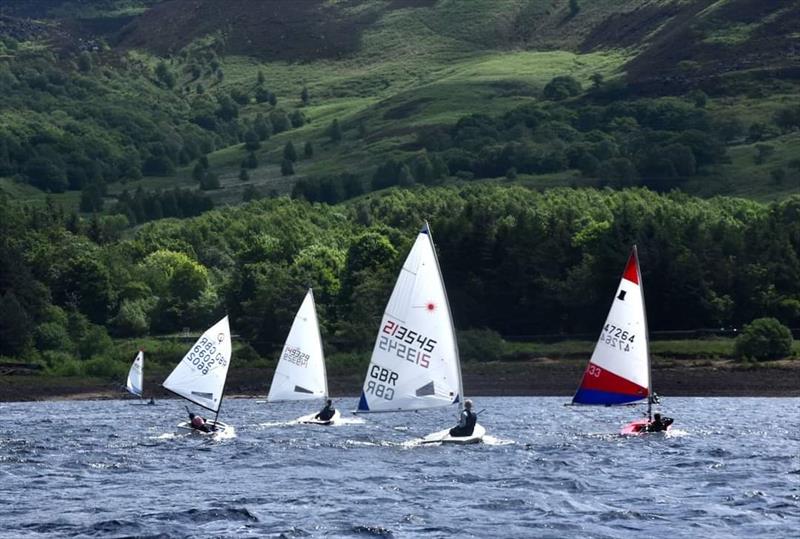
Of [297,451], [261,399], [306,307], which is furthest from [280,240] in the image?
[297,451]

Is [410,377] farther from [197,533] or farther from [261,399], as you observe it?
[261,399]

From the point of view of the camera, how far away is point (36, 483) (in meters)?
60.0

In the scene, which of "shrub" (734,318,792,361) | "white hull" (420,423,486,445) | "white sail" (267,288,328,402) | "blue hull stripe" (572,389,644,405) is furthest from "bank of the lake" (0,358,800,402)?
"white hull" (420,423,486,445)

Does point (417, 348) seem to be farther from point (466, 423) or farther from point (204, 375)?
point (204, 375)

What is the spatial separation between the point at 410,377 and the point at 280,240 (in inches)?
5215

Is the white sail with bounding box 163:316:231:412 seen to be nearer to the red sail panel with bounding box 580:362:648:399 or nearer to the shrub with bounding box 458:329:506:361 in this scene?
the red sail panel with bounding box 580:362:648:399

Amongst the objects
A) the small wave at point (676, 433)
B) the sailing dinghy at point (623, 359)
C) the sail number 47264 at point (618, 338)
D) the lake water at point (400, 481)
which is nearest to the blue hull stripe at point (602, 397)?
the sailing dinghy at point (623, 359)

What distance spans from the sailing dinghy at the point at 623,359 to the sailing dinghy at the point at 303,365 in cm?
1923

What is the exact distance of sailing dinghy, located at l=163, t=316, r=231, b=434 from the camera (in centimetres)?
8044

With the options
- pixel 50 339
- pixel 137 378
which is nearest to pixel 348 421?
pixel 137 378

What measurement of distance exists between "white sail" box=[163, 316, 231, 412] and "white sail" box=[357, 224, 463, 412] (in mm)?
16961

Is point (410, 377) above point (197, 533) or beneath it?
above

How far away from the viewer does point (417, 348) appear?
212 feet

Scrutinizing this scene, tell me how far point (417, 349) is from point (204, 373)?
1890 cm
